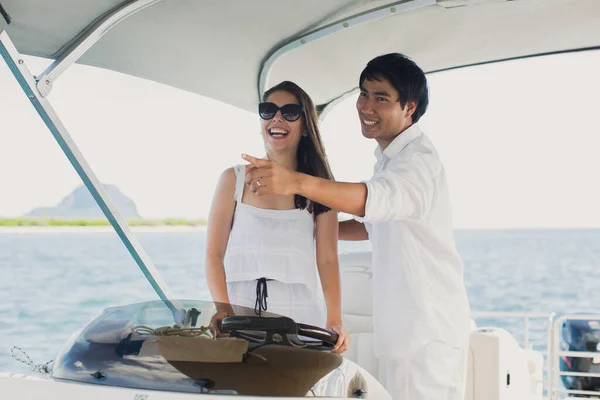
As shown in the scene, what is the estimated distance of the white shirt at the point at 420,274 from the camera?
232 cm

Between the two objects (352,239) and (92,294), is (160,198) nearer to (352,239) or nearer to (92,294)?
(92,294)

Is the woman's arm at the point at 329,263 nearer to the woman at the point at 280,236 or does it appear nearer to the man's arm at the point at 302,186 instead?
the woman at the point at 280,236

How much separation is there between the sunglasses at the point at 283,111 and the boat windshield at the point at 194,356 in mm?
1068

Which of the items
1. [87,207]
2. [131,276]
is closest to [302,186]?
[87,207]

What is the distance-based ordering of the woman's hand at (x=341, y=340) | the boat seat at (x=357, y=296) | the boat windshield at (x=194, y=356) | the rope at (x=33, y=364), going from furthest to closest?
the boat seat at (x=357, y=296), the woman's hand at (x=341, y=340), the rope at (x=33, y=364), the boat windshield at (x=194, y=356)

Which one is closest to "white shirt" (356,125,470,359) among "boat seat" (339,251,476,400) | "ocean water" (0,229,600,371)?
"boat seat" (339,251,476,400)

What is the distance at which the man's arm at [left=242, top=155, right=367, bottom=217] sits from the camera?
6.12ft

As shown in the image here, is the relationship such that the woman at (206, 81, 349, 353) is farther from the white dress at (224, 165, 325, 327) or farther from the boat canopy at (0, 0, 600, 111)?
the boat canopy at (0, 0, 600, 111)

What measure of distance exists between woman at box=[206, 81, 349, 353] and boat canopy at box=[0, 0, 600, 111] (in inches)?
10.6

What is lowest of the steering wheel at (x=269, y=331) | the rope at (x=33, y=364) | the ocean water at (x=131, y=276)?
the rope at (x=33, y=364)

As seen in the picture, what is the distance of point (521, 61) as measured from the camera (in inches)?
123

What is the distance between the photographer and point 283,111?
2500 mm

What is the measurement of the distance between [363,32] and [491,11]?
47cm

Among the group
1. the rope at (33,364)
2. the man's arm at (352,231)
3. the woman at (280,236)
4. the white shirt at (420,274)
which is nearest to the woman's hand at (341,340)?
the woman at (280,236)
